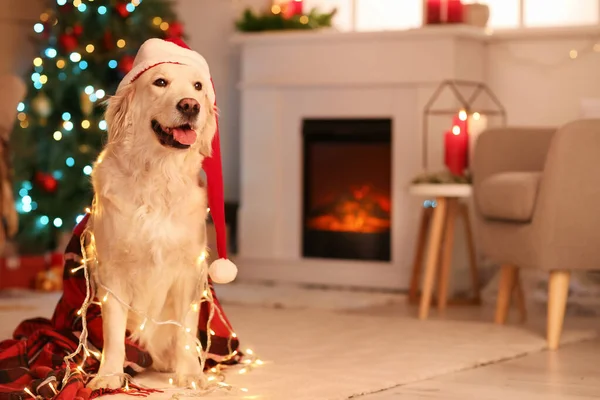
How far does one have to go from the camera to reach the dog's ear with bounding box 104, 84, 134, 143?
2709 mm

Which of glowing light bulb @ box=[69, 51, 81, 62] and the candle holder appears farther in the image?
glowing light bulb @ box=[69, 51, 81, 62]

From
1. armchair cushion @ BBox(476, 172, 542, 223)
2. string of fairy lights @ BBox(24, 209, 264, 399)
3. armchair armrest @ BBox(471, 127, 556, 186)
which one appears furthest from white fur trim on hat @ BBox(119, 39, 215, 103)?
armchair armrest @ BBox(471, 127, 556, 186)

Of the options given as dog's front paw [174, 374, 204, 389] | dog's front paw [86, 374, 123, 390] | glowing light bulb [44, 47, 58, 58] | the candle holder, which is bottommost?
dog's front paw [174, 374, 204, 389]

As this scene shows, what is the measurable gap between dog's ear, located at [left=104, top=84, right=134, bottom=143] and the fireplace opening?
109 inches

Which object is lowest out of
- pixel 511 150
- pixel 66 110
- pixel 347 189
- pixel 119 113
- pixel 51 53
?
pixel 347 189

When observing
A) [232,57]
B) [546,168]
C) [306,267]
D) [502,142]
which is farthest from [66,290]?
[232,57]

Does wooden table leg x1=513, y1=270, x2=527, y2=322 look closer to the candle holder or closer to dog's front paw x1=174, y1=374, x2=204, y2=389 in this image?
the candle holder

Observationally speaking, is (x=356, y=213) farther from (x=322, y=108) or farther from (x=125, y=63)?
(x=125, y=63)

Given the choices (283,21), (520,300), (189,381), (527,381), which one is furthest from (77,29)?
(527,381)

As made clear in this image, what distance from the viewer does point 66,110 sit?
216 inches

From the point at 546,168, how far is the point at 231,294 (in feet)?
6.45

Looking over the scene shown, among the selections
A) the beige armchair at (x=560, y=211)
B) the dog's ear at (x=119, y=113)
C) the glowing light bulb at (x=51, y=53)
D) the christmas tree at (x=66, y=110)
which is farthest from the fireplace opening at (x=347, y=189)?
the dog's ear at (x=119, y=113)

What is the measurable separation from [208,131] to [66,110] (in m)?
2.90

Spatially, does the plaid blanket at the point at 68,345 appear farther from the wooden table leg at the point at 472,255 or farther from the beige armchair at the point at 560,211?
the wooden table leg at the point at 472,255
